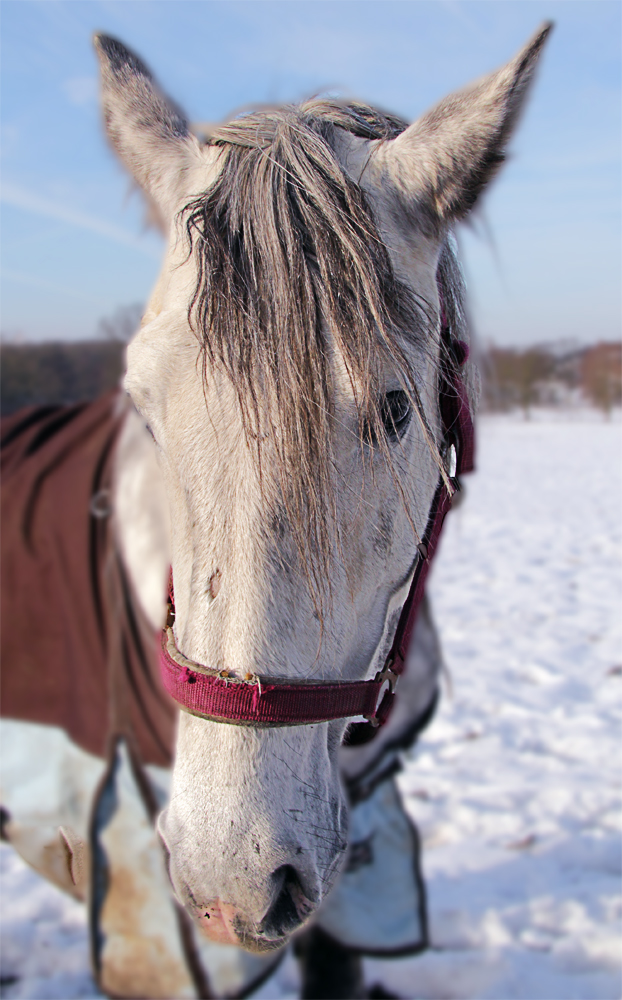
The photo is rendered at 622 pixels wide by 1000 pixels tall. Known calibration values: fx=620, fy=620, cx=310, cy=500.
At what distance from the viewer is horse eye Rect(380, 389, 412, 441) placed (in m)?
1.10

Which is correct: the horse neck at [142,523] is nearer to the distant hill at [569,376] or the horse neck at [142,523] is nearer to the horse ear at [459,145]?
the horse ear at [459,145]

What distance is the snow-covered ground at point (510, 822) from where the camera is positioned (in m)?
2.43

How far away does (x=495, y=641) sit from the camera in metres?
5.05

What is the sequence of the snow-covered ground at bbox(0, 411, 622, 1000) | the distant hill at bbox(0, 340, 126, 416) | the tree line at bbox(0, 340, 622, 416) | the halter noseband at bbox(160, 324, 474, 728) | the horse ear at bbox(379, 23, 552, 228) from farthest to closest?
the distant hill at bbox(0, 340, 126, 416), the snow-covered ground at bbox(0, 411, 622, 1000), the tree line at bbox(0, 340, 622, 416), the horse ear at bbox(379, 23, 552, 228), the halter noseband at bbox(160, 324, 474, 728)

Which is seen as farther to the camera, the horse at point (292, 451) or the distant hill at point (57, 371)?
the distant hill at point (57, 371)

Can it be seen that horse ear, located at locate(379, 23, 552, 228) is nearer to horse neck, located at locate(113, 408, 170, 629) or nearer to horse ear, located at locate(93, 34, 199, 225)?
horse ear, located at locate(93, 34, 199, 225)

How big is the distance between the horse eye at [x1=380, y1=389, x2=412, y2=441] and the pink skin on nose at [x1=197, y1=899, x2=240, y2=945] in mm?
829

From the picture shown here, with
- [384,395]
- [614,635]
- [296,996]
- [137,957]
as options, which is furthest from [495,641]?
[384,395]

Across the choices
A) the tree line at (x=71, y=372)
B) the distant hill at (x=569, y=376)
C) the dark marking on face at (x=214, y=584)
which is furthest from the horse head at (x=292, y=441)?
the distant hill at (x=569, y=376)

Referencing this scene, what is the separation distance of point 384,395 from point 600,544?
7.56 meters

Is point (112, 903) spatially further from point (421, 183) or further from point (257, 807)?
point (421, 183)

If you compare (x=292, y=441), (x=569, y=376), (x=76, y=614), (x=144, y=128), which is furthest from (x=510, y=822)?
(x=569, y=376)

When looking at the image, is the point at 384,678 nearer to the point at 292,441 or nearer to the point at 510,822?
the point at 292,441

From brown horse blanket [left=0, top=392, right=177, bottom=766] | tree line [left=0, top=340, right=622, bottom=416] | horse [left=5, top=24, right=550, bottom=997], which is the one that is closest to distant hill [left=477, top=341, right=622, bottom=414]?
tree line [left=0, top=340, right=622, bottom=416]
